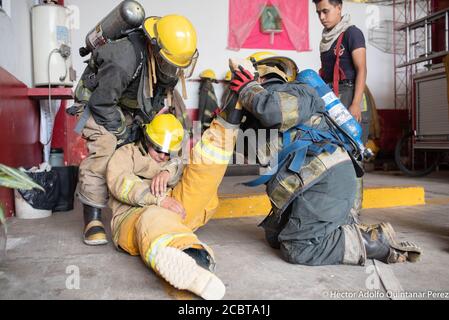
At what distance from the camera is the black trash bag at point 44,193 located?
3236 mm

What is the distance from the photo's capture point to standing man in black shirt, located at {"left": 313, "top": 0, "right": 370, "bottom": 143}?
8.68 feet

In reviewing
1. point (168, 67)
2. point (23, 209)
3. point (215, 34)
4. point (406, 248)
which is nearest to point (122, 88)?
point (168, 67)

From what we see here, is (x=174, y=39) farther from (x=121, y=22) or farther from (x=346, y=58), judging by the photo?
(x=346, y=58)

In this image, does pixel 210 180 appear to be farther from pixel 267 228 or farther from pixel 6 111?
pixel 6 111

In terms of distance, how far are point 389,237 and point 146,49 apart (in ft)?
5.80

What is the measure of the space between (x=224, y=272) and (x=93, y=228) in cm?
101

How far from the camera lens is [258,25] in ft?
25.8

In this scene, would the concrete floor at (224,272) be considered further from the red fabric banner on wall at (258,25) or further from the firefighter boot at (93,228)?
the red fabric banner on wall at (258,25)

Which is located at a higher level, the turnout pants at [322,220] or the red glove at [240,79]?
the red glove at [240,79]

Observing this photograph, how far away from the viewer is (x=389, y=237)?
1907mm

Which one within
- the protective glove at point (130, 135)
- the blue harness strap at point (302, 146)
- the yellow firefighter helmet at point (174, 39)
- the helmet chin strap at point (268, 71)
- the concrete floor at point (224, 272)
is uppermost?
the yellow firefighter helmet at point (174, 39)

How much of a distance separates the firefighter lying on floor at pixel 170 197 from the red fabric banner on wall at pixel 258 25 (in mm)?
6019

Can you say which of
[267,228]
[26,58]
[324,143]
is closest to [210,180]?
[267,228]

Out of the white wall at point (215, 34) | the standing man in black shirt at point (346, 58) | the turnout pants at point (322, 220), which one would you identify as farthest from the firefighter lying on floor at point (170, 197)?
the white wall at point (215, 34)
